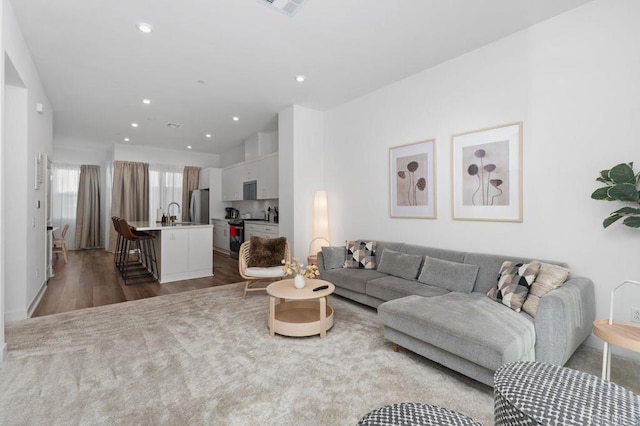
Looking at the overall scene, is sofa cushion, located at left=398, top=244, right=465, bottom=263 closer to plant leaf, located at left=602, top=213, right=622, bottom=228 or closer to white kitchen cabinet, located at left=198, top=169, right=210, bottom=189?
plant leaf, located at left=602, top=213, right=622, bottom=228

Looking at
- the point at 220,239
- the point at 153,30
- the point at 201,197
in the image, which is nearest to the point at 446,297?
the point at 153,30

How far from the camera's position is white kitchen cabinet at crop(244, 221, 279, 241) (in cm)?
592

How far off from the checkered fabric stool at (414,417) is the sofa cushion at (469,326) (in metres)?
0.85

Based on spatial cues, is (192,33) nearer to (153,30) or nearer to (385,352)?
(153,30)

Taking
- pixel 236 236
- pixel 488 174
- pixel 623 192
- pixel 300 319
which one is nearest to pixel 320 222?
pixel 300 319

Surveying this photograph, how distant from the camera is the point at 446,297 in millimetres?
2680

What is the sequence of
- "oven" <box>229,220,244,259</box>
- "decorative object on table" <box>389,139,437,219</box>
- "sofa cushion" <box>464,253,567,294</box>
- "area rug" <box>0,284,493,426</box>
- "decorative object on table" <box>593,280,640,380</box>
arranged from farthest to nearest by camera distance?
"oven" <box>229,220,244,259</box>, "decorative object on table" <box>389,139,437,219</box>, "sofa cushion" <box>464,253,567,294</box>, "area rug" <box>0,284,493,426</box>, "decorative object on table" <box>593,280,640,380</box>

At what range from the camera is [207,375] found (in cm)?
218

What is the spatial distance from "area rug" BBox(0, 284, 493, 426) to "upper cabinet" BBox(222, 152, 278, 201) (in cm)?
344

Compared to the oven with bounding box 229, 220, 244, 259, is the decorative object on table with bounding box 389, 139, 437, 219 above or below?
above

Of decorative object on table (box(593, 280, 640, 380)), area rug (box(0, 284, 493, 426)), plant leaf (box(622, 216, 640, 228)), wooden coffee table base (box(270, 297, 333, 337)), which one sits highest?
plant leaf (box(622, 216, 640, 228))

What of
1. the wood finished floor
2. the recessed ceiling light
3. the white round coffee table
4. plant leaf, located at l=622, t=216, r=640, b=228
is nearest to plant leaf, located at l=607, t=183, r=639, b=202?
plant leaf, located at l=622, t=216, r=640, b=228

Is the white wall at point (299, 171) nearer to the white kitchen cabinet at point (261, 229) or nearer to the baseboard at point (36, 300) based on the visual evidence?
the white kitchen cabinet at point (261, 229)

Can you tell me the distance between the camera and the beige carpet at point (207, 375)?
1.78m
